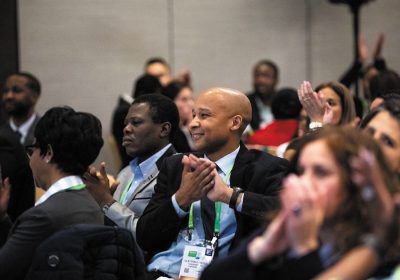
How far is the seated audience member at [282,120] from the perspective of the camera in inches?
238

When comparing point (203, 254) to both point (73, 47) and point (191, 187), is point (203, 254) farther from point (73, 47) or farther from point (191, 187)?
point (73, 47)

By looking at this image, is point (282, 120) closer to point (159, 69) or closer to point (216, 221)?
point (159, 69)

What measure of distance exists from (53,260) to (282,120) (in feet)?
10.6

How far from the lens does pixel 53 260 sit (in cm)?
315

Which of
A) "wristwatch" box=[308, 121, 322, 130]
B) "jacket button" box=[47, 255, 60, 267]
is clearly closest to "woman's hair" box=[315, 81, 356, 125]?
"wristwatch" box=[308, 121, 322, 130]

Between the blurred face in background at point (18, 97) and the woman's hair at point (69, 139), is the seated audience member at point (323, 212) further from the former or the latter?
the blurred face in background at point (18, 97)

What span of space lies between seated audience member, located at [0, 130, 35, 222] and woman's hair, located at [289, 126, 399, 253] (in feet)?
8.40

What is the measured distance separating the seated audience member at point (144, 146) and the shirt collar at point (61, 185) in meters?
0.59

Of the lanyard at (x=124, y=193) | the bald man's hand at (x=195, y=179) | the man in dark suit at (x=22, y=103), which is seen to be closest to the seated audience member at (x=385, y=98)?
the bald man's hand at (x=195, y=179)

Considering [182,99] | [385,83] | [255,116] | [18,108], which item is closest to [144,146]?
[385,83]

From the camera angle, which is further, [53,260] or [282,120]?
[282,120]

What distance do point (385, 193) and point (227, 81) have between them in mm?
6496

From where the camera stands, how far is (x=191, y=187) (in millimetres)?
3553

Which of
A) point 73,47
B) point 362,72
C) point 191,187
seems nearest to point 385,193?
point 191,187
